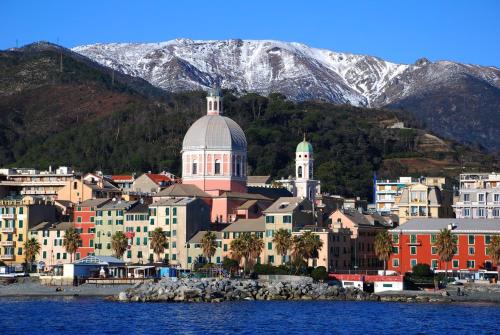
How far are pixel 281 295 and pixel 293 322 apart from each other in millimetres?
23192

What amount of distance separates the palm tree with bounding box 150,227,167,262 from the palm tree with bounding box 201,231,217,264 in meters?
5.00

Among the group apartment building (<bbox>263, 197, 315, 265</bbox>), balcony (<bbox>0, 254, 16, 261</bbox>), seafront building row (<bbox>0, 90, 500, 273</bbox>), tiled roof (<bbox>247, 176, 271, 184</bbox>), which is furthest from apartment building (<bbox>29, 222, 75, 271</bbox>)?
tiled roof (<bbox>247, 176, 271, 184</bbox>)

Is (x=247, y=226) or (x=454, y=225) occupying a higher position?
(x=247, y=226)

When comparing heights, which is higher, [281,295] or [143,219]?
[143,219]

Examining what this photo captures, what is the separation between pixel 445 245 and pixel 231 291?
23.9 m

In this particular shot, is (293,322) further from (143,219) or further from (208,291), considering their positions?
(143,219)

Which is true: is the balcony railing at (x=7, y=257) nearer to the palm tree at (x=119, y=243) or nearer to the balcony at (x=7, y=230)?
the balcony at (x=7, y=230)

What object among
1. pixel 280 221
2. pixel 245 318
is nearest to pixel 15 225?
→ pixel 280 221

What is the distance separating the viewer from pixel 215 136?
508ft

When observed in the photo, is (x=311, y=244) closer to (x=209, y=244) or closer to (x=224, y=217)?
(x=209, y=244)

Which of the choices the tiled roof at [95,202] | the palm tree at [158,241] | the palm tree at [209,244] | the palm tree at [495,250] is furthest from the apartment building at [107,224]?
the palm tree at [495,250]

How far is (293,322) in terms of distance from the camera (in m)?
93.1

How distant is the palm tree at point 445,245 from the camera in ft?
417

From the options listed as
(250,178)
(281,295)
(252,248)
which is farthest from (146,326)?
(250,178)
